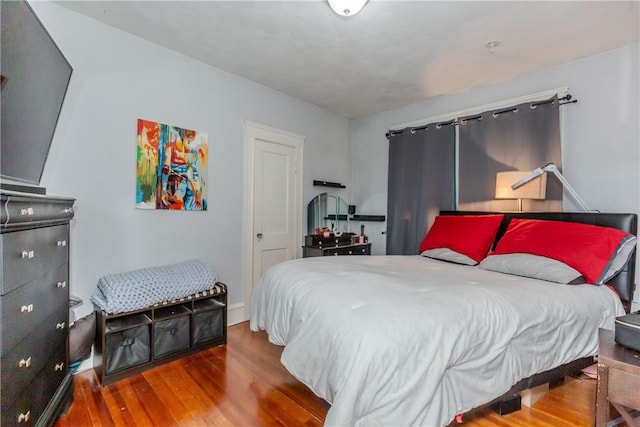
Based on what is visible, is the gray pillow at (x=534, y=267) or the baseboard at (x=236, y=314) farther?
the baseboard at (x=236, y=314)

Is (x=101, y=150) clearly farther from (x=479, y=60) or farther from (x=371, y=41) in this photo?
(x=479, y=60)

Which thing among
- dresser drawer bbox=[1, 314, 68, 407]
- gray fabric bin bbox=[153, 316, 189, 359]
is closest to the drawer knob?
dresser drawer bbox=[1, 314, 68, 407]

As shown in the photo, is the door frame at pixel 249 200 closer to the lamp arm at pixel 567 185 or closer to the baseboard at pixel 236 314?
the baseboard at pixel 236 314

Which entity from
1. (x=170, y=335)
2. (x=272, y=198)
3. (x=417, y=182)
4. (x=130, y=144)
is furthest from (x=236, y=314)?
(x=417, y=182)

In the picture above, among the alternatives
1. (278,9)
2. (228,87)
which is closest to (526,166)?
(278,9)

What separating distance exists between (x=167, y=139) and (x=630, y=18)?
145 inches

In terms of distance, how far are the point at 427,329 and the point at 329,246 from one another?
2565mm

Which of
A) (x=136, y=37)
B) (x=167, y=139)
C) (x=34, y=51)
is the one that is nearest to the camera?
(x=34, y=51)

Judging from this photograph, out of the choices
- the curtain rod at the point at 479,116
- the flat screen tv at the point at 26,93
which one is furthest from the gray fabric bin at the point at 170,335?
the curtain rod at the point at 479,116

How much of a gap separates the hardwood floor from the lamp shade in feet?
4.84

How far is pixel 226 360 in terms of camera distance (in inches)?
97.7

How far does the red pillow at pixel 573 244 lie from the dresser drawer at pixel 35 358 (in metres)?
3.05

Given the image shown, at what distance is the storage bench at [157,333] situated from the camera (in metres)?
2.14

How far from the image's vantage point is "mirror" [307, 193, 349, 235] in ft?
13.6
